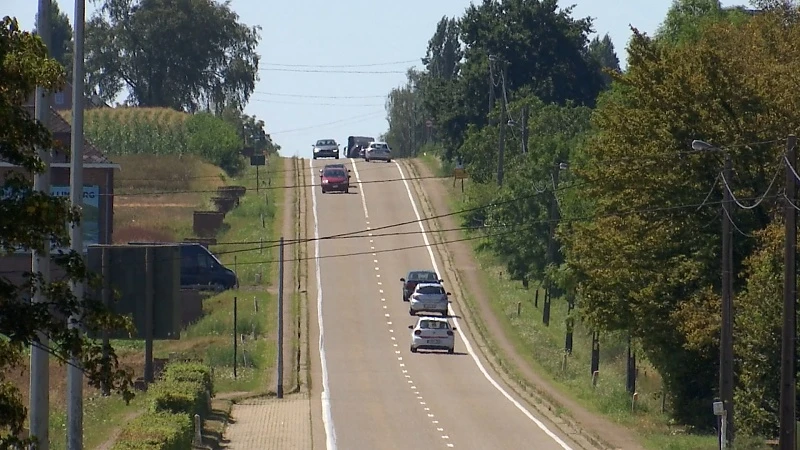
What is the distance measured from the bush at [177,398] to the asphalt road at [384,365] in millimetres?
2934

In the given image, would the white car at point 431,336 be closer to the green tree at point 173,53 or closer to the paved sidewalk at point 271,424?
the paved sidewalk at point 271,424

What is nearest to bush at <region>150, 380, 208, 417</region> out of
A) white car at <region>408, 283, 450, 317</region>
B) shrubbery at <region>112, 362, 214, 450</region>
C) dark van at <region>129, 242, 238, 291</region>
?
shrubbery at <region>112, 362, 214, 450</region>

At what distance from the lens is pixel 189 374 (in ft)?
112

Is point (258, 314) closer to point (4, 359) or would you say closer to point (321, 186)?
point (321, 186)

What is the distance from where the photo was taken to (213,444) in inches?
1216

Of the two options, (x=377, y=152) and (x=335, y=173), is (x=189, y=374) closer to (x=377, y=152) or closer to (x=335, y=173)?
(x=335, y=173)

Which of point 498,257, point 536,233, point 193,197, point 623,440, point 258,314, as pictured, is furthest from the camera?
point 193,197

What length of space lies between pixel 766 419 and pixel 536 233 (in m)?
27.3

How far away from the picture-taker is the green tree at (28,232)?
1109 centimetres

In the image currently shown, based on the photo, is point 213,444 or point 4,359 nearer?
point 4,359

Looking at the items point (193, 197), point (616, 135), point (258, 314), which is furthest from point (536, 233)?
point (193, 197)

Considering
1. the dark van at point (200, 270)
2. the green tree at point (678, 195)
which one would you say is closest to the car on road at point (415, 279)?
the dark van at point (200, 270)

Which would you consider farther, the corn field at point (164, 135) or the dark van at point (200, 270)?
the corn field at point (164, 135)

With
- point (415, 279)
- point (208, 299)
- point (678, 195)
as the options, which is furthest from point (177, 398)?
point (415, 279)
